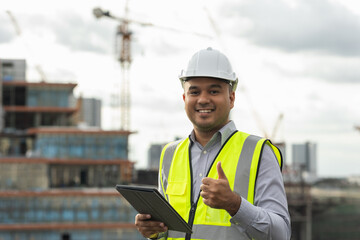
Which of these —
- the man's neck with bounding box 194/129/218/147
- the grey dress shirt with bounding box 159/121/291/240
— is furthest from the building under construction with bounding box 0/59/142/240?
the grey dress shirt with bounding box 159/121/291/240

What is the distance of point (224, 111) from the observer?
564cm

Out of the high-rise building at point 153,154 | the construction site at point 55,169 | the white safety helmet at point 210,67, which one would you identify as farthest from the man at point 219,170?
the high-rise building at point 153,154

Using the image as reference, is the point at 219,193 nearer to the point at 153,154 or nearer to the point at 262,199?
the point at 262,199

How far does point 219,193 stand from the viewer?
191 inches

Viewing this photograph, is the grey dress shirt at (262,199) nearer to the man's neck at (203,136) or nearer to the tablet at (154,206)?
the man's neck at (203,136)

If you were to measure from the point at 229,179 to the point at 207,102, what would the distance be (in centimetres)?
68

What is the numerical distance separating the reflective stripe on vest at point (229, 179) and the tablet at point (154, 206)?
207 millimetres

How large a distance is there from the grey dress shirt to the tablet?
0.39 m

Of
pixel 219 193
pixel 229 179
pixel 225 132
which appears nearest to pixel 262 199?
pixel 229 179

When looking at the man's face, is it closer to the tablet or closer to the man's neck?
the man's neck

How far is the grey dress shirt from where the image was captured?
5.01 metres

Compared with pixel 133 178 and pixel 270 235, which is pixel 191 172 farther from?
pixel 133 178

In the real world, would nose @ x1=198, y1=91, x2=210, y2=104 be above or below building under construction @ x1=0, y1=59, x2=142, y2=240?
above

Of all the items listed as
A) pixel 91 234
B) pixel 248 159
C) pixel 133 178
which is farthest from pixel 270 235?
pixel 133 178
